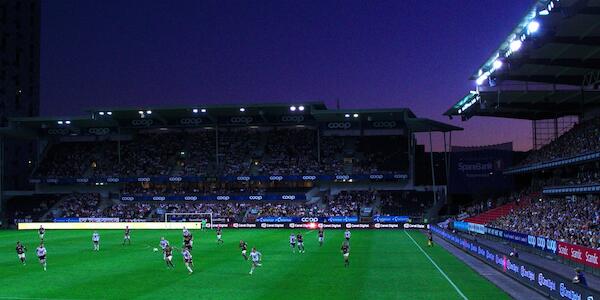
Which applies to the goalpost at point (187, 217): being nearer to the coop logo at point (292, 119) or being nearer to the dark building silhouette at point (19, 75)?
the coop logo at point (292, 119)

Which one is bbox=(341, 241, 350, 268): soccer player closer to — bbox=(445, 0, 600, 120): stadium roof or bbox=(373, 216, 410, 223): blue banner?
bbox=(445, 0, 600, 120): stadium roof

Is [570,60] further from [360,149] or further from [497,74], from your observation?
[360,149]

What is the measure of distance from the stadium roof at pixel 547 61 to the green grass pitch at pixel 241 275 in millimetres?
12950

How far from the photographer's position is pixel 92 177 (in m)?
87.4

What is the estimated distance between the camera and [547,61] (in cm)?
4109

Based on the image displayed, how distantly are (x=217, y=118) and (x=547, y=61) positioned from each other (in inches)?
2191

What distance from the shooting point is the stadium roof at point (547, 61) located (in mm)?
29250

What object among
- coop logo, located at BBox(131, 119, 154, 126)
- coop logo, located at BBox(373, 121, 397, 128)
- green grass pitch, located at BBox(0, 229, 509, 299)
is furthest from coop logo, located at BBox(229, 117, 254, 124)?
green grass pitch, located at BBox(0, 229, 509, 299)

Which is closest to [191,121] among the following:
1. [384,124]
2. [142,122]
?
[142,122]

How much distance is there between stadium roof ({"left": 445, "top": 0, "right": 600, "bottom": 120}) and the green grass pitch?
42.5ft

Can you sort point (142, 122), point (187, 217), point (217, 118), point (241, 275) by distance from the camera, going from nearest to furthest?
point (241, 275), point (187, 217), point (217, 118), point (142, 122)

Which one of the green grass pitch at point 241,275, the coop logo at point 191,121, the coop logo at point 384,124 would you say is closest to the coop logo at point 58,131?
the coop logo at point 191,121

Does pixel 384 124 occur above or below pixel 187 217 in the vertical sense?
above

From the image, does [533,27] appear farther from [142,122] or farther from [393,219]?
[142,122]
